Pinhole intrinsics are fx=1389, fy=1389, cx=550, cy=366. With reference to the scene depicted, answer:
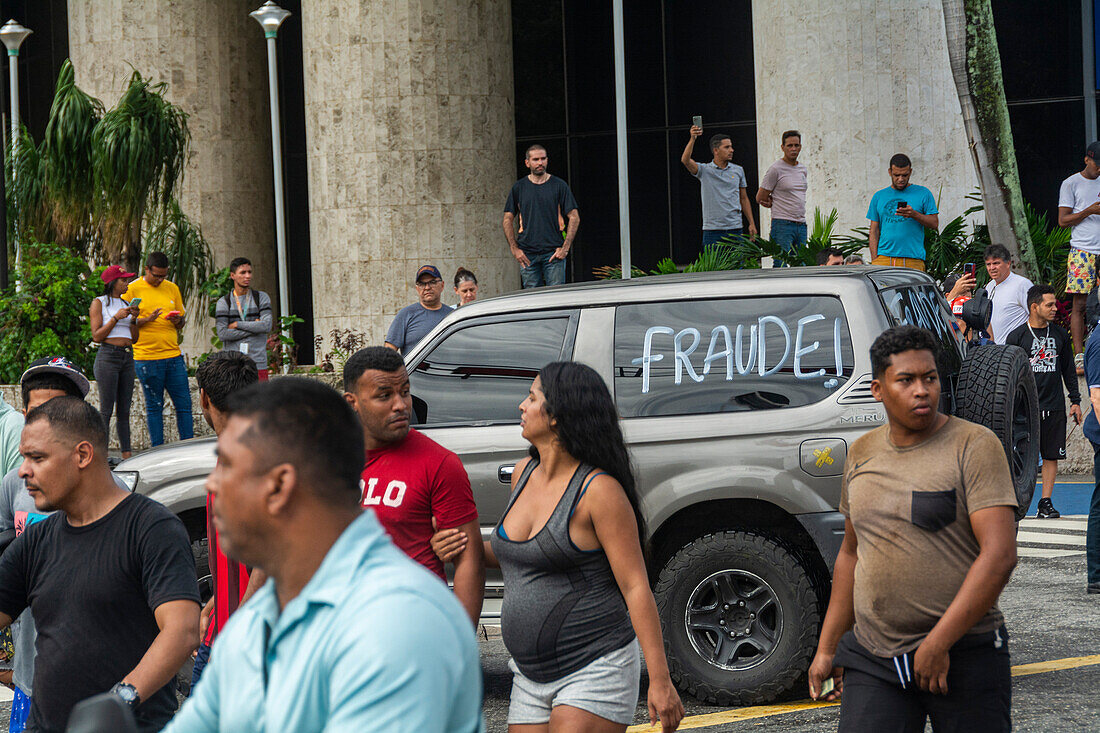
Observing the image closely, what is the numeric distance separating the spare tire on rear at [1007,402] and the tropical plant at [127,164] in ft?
46.0

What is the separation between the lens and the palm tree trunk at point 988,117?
15438 mm

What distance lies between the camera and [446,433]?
729cm

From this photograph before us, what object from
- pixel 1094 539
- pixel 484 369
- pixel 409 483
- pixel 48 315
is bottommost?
pixel 1094 539

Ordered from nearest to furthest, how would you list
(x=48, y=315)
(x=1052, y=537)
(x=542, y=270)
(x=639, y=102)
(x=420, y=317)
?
(x=1052, y=537) → (x=420, y=317) → (x=542, y=270) → (x=48, y=315) → (x=639, y=102)

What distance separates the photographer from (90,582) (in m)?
3.91

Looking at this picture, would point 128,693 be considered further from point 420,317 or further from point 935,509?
point 420,317

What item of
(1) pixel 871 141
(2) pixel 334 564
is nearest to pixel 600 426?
(2) pixel 334 564

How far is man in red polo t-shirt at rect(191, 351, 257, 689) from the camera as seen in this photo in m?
4.80

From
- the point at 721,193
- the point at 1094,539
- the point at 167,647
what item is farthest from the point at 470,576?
the point at 721,193

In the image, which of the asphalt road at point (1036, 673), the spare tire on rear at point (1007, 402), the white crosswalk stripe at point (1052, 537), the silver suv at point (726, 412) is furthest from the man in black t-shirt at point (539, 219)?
the spare tire on rear at point (1007, 402)

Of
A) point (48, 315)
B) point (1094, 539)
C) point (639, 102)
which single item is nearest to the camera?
point (1094, 539)

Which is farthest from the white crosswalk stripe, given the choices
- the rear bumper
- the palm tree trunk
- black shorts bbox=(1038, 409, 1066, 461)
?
the palm tree trunk

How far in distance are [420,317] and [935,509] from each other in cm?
845

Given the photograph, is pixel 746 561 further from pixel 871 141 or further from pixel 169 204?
pixel 169 204
